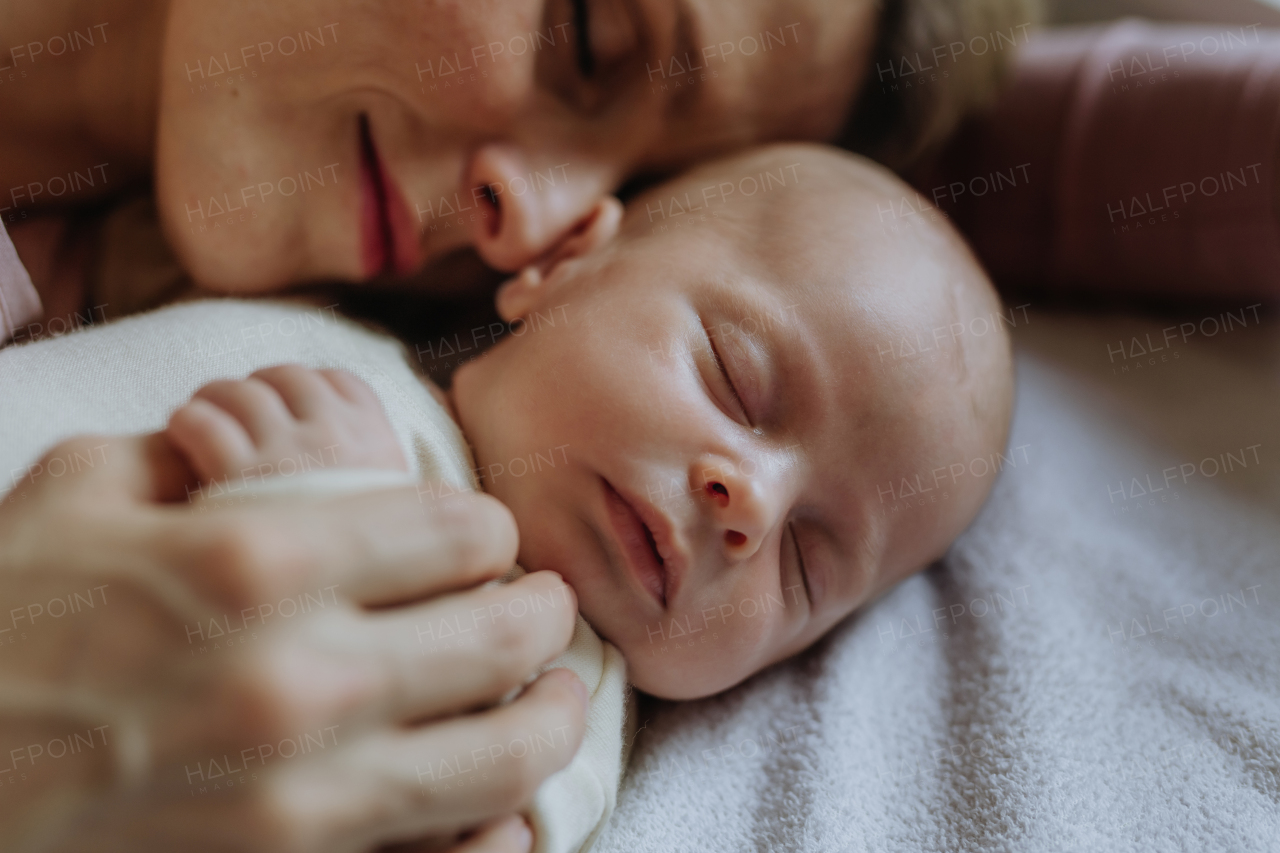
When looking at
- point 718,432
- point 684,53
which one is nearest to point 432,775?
point 718,432

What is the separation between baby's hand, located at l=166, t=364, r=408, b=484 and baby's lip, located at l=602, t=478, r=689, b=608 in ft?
0.76

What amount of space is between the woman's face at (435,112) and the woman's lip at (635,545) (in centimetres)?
39

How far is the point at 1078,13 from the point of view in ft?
5.96

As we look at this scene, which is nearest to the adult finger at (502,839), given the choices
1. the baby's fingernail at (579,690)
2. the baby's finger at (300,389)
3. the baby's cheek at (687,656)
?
the baby's fingernail at (579,690)

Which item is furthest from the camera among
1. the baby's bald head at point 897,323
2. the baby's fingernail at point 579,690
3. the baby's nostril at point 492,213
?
the baby's nostril at point 492,213

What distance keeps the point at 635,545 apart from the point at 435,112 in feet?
1.75

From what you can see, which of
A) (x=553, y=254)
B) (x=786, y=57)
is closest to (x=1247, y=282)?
(x=786, y=57)

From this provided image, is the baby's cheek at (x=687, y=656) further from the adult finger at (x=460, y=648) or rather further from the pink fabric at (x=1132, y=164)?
the pink fabric at (x=1132, y=164)

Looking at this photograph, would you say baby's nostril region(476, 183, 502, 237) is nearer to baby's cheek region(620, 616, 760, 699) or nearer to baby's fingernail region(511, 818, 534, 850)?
baby's cheek region(620, 616, 760, 699)

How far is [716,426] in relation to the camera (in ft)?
3.01

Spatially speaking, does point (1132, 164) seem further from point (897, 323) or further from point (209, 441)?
point (209, 441)

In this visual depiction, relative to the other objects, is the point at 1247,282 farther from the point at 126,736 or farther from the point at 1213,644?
the point at 126,736

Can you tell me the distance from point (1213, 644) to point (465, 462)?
2.99 feet

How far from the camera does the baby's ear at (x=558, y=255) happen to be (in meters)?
1.11
